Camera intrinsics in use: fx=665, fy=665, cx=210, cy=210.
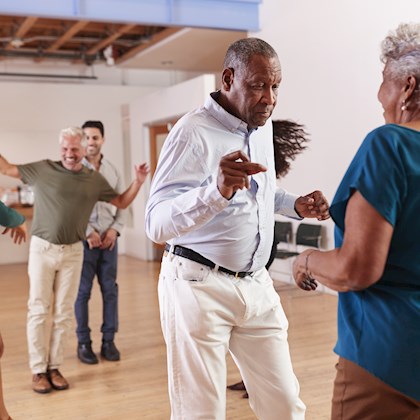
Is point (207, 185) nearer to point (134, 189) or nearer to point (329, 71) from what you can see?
point (134, 189)

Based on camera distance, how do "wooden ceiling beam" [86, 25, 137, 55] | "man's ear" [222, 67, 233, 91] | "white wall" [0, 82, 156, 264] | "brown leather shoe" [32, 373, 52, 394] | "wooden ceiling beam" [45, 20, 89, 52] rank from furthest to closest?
"white wall" [0, 82, 156, 264]
"wooden ceiling beam" [86, 25, 137, 55]
"wooden ceiling beam" [45, 20, 89, 52]
"brown leather shoe" [32, 373, 52, 394]
"man's ear" [222, 67, 233, 91]

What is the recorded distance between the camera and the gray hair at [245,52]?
2.36 metres

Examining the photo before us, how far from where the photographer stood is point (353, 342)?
1763 millimetres

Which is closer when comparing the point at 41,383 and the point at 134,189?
the point at 41,383

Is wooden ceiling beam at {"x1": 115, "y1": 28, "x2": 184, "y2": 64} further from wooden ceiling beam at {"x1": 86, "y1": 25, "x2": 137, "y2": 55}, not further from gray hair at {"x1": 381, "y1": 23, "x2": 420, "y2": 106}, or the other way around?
gray hair at {"x1": 381, "y1": 23, "x2": 420, "y2": 106}

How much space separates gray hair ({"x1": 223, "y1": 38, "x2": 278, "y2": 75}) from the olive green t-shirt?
7.90 ft

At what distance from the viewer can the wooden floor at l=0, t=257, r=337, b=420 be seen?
4.09m

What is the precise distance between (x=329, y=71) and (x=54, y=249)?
4.59 meters

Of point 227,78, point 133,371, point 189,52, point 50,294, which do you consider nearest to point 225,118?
point 227,78

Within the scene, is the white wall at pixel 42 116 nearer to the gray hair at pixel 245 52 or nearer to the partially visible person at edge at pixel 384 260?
the gray hair at pixel 245 52

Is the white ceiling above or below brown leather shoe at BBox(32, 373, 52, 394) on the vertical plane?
above

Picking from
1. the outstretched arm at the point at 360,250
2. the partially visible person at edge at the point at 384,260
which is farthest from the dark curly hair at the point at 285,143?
the outstretched arm at the point at 360,250

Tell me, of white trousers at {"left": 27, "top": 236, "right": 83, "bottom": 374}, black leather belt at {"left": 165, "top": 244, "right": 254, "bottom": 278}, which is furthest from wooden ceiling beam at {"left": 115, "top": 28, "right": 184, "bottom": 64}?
black leather belt at {"left": 165, "top": 244, "right": 254, "bottom": 278}

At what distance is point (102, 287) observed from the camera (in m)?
5.34
